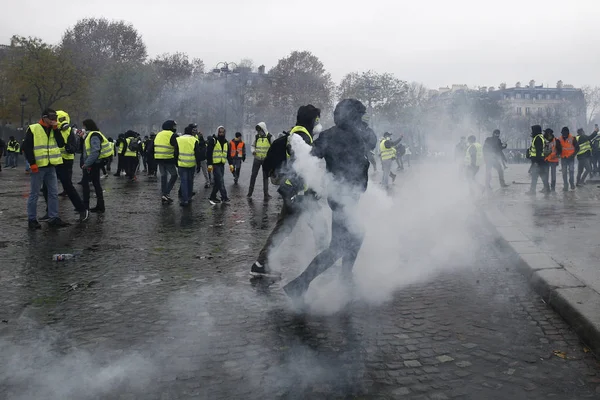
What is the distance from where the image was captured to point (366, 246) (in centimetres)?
643

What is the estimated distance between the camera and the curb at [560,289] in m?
3.75

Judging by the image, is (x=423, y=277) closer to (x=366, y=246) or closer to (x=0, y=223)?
(x=366, y=246)

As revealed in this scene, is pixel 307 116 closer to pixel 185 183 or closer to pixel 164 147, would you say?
pixel 185 183

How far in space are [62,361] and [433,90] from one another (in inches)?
1607

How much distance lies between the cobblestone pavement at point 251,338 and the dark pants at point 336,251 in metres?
0.27

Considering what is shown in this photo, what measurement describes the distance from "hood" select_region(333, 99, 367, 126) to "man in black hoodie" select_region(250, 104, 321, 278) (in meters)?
0.39

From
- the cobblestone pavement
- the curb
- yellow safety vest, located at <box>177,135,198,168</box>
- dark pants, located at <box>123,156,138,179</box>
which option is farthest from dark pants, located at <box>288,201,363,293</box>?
dark pants, located at <box>123,156,138,179</box>

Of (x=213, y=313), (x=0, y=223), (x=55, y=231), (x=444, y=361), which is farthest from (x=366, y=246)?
(x=0, y=223)

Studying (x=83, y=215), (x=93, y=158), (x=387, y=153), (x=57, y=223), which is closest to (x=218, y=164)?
(x=93, y=158)

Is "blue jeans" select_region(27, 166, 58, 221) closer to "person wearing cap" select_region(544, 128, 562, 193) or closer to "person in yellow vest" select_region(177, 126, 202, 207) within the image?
"person in yellow vest" select_region(177, 126, 202, 207)

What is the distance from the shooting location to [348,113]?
465 cm

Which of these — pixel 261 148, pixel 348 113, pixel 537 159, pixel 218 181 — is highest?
pixel 348 113

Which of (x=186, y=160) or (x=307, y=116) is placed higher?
(x=307, y=116)

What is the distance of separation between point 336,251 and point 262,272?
1.06m
